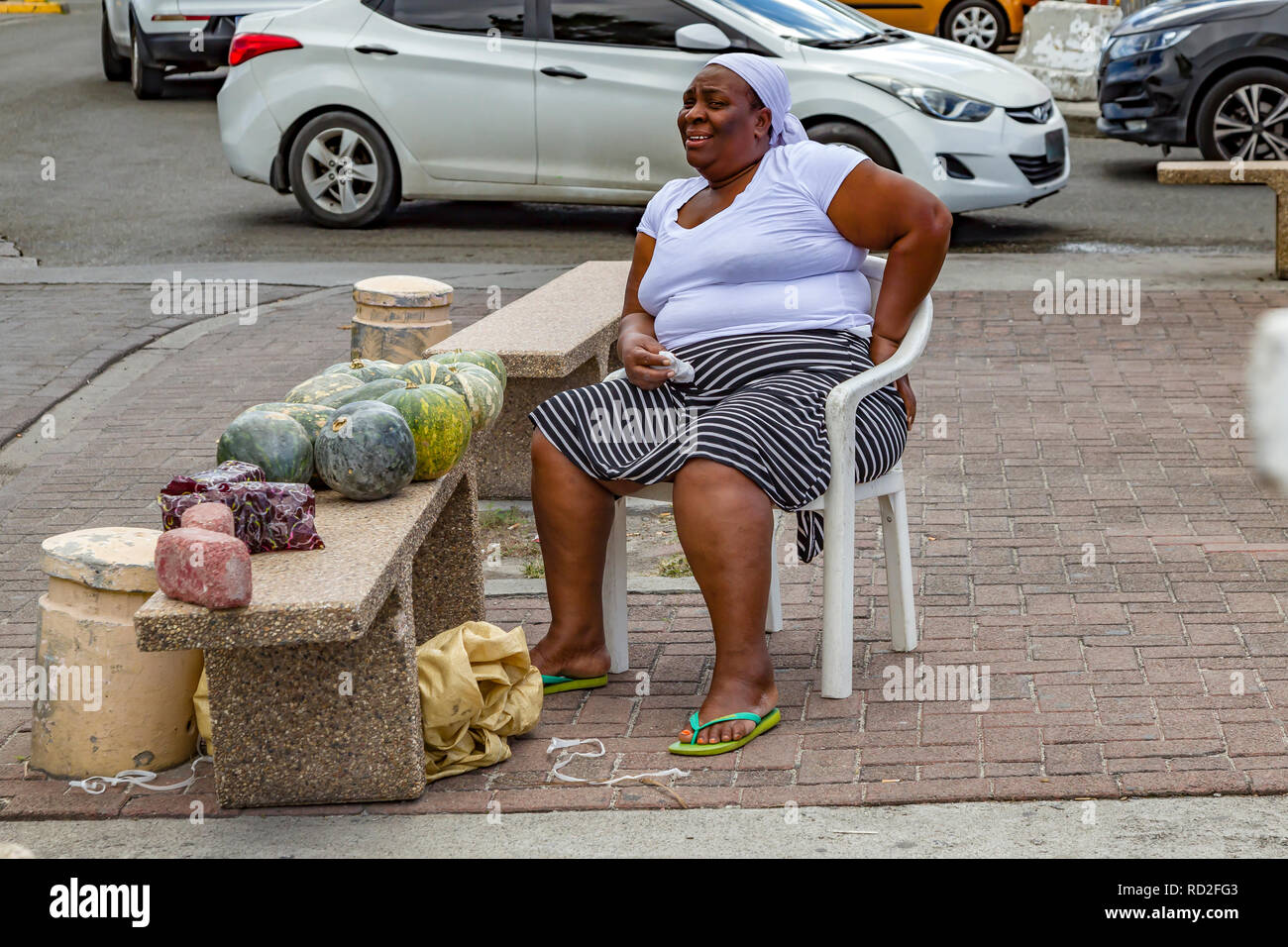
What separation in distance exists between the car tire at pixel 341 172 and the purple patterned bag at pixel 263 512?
7617 mm

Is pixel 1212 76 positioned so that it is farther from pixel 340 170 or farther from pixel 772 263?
pixel 772 263

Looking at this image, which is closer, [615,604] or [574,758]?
[574,758]

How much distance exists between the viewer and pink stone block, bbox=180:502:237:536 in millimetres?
3158

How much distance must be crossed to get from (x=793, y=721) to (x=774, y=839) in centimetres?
64

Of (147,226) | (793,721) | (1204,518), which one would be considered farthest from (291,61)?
(793,721)

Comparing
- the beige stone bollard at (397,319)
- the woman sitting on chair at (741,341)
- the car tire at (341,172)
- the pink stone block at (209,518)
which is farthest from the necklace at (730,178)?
the car tire at (341,172)

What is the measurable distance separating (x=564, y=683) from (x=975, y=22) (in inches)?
655

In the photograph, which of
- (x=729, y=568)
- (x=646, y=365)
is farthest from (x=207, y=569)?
(x=646, y=365)

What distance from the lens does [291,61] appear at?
1055 centimetres

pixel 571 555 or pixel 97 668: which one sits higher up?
pixel 571 555

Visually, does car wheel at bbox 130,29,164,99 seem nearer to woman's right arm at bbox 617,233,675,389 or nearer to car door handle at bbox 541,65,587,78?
car door handle at bbox 541,65,587,78

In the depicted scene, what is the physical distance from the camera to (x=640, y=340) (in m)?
4.12

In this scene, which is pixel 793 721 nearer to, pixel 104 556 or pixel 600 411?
pixel 600 411

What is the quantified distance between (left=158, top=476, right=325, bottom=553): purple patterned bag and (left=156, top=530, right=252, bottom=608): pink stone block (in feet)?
0.91
